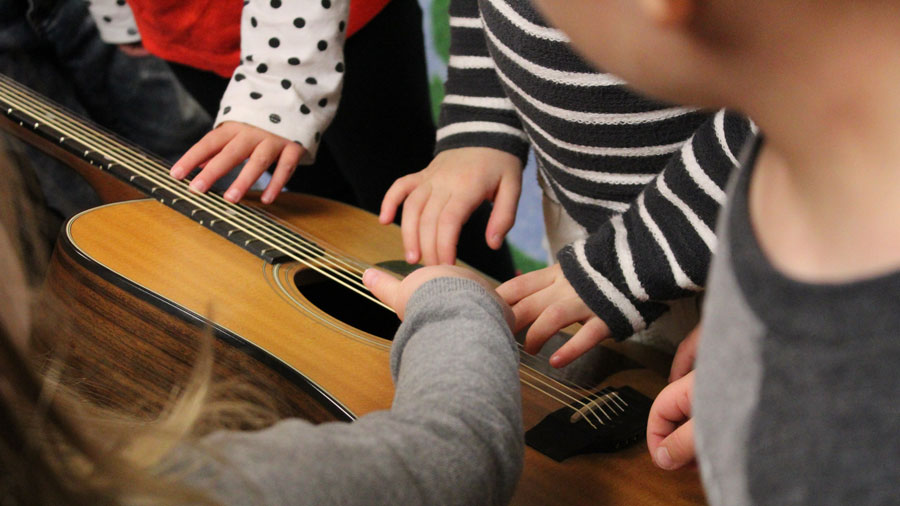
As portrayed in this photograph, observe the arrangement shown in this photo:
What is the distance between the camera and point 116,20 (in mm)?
1149

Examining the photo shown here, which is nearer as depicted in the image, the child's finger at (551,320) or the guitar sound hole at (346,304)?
the child's finger at (551,320)

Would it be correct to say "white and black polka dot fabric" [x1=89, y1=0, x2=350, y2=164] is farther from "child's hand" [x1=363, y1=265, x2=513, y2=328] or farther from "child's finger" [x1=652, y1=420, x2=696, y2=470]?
"child's finger" [x1=652, y1=420, x2=696, y2=470]

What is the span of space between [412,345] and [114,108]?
1214 mm

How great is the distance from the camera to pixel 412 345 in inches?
19.8

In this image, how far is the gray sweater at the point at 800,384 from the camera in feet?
0.75

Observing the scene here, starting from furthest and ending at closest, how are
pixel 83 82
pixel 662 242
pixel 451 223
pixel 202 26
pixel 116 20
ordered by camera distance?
Answer: pixel 83 82
pixel 116 20
pixel 202 26
pixel 451 223
pixel 662 242

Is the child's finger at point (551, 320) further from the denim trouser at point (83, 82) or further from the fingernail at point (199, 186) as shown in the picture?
the denim trouser at point (83, 82)

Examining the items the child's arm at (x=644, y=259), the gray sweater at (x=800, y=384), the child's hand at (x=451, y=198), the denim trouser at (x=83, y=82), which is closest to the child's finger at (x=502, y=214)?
the child's hand at (x=451, y=198)

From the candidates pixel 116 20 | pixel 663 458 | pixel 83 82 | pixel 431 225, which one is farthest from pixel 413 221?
pixel 83 82

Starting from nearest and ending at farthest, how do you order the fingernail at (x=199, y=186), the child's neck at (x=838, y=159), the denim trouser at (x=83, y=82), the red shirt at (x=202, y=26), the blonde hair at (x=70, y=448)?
the child's neck at (x=838, y=159) < the blonde hair at (x=70, y=448) < the fingernail at (x=199, y=186) < the red shirt at (x=202, y=26) < the denim trouser at (x=83, y=82)

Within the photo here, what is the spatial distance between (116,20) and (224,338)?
75cm

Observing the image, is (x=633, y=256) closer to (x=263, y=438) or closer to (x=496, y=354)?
(x=496, y=354)

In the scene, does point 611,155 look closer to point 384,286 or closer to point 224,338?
point 384,286

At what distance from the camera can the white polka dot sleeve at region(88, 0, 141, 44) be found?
45.0 inches
